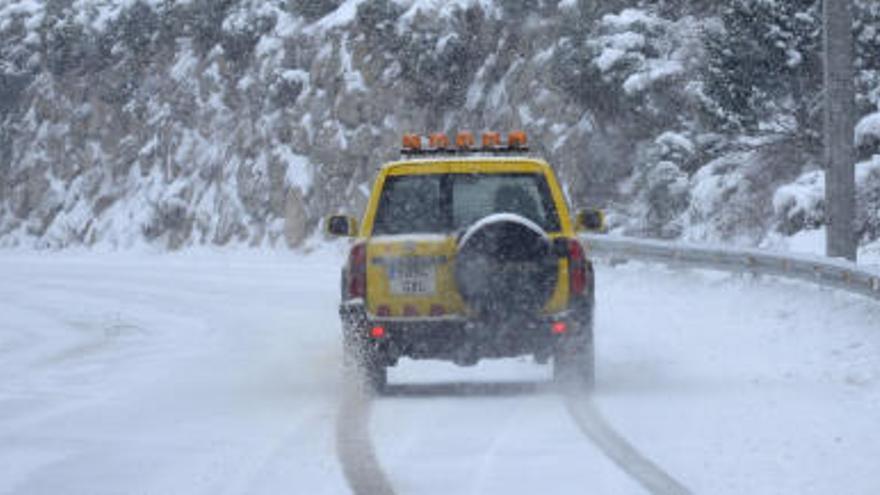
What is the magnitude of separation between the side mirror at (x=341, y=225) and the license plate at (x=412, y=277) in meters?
1.22

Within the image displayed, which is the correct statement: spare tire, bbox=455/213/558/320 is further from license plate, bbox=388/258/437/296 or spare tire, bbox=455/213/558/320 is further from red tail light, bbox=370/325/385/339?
red tail light, bbox=370/325/385/339

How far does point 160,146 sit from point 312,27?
7177 millimetres

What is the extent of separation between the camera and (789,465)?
8.63 m

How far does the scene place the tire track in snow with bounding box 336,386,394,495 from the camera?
26.8 ft

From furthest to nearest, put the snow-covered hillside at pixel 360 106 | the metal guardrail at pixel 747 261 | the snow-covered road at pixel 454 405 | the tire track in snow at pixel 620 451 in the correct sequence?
the snow-covered hillside at pixel 360 106
the metal guardrail at pixel 747 261
the snow-covered road at pixel 454 405
the tire track in snow at pixel 620 451

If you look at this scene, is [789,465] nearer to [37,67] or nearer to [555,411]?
[555,411]

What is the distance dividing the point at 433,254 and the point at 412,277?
0.79ft

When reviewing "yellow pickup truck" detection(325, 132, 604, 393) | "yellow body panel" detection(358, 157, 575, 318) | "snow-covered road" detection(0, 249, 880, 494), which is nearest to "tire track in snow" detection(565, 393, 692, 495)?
"snow-covered road" detection(0, 249, 880, 494)

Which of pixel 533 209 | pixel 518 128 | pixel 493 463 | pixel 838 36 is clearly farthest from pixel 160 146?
pixel 493 463

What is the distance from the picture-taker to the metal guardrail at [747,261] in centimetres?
1702

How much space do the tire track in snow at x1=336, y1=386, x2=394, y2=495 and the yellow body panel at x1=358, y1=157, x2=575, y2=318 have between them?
0.82 metres

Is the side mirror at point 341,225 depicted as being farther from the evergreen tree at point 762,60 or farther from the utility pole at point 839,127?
the evergreen tree at point 762,60

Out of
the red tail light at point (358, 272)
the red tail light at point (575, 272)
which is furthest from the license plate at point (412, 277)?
the red tail light at point (575, 272)

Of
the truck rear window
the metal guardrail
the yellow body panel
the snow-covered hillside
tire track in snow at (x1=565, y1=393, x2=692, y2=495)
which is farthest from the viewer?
the snow-covered hillside
